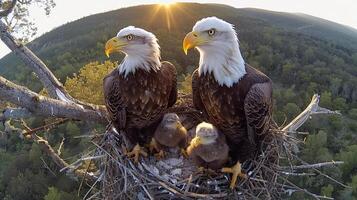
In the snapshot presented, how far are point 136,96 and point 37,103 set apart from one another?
→ 954mm

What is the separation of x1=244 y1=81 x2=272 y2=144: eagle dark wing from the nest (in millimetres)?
366

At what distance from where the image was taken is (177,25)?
61.7 metres

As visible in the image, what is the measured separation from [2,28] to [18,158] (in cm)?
2439

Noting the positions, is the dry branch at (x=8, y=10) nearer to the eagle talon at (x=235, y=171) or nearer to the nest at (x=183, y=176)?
the nest at (x=183, y=176)

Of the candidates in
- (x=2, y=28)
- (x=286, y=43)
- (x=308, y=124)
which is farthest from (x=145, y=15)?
(x=2, y=28)

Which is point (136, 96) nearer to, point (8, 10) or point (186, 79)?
point (8, 10)

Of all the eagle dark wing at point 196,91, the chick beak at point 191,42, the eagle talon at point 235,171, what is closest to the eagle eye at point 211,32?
the chick beak at point 191,42

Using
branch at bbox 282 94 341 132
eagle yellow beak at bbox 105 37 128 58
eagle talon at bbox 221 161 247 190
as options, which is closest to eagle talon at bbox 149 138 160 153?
eagle talon at bbox 221 161 247 190

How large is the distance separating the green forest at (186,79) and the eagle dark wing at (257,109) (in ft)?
3.65

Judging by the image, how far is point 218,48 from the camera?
14.8ft

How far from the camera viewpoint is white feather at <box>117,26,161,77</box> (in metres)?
4.79

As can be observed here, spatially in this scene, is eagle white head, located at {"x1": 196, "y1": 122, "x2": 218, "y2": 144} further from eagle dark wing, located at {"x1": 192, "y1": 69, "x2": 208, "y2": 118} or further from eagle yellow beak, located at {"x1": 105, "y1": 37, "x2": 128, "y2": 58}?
eagle yellow beak, located at {"x1": 105, "y1": 37, "x2": 128, "y2": 58}

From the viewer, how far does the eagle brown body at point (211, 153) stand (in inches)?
189

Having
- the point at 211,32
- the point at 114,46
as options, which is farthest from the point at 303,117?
the point at 114,46
